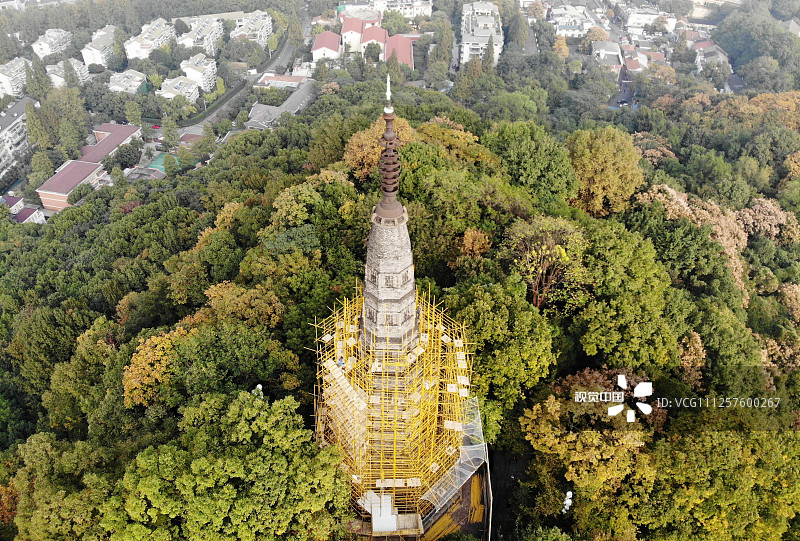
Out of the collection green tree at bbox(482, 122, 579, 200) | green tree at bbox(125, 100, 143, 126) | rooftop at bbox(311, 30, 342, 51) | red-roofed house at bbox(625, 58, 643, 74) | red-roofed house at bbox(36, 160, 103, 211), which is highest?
green tree at bbox(482, 122, 579, 200)

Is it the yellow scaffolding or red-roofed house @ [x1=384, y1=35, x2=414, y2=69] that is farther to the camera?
red-roofed house @ [x1=384, y1=35, x2=414, y2=69]

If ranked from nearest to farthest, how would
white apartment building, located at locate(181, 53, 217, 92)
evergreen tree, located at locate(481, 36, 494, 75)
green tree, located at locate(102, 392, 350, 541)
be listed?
green tree, located at locate(102, 392, 350, 541) → evergreen tree, located at locate(481, 36, 494, 75) → white apartment building, located at locate(181, 53, 217, 92)

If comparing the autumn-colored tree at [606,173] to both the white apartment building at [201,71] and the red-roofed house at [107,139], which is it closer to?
the red-roofed house at [107,139]

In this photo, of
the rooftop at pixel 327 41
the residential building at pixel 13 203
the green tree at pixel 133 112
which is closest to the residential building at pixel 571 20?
the rooftop at pixel 327 41

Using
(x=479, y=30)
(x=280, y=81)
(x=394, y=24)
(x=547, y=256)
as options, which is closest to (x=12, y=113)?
(x=280, y=81)

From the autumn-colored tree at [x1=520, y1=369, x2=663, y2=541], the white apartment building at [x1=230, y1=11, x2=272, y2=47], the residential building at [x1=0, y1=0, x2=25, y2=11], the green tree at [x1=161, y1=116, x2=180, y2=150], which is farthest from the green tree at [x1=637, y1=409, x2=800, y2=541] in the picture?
the residential building at [x1=0, y1=0, x2=25, y2=11]

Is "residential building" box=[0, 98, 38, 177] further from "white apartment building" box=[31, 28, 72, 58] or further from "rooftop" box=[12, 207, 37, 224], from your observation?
"white apartment building" box=[31, 28, 72, 58]
